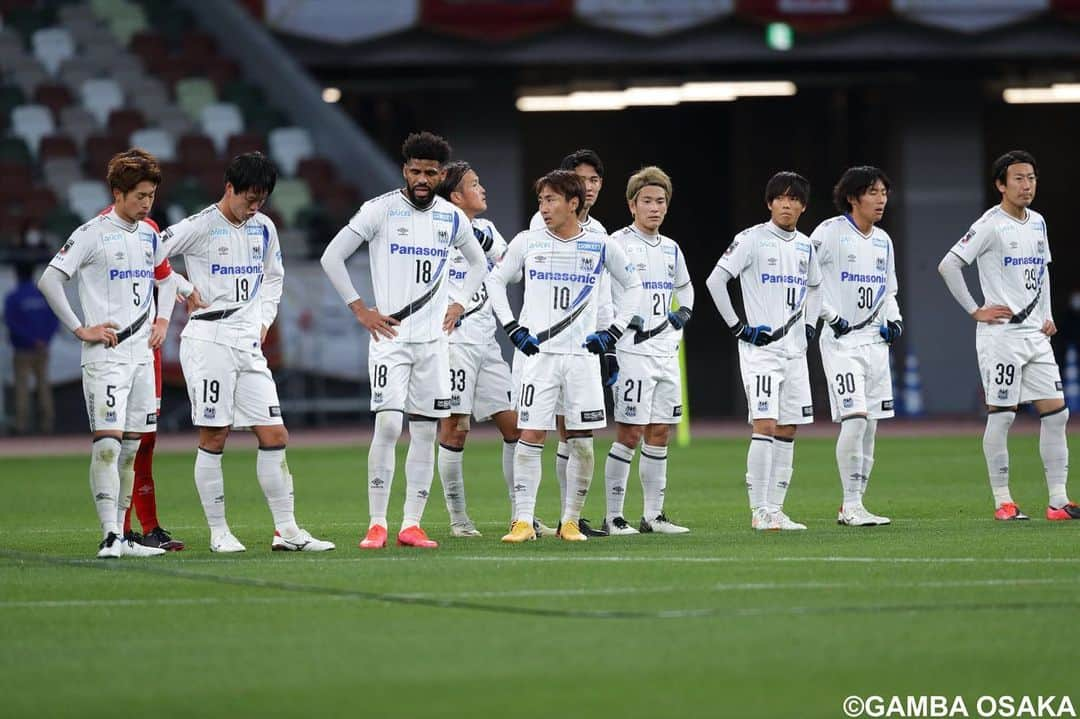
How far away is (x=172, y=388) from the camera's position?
26719 mm

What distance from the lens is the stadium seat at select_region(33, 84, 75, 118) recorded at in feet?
102

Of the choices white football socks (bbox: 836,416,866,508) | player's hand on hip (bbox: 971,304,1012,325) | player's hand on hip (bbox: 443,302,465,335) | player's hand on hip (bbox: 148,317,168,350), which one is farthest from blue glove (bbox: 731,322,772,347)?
player's hand on hip (bbox: 148,317,168,350)

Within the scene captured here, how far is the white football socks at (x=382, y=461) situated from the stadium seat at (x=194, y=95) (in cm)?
2110

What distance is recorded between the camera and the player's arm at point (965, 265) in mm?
12992

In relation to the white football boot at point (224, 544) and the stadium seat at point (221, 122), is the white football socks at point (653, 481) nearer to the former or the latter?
the white football boot at point (224, 544)

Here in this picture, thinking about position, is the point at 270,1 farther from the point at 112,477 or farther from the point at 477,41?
the point at 112,477

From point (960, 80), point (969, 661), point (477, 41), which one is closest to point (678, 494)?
point (969, 661)

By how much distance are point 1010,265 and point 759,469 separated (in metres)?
2.39

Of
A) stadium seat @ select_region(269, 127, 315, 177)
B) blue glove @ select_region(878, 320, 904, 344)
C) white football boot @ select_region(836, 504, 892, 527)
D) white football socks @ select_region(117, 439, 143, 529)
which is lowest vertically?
white football boot @ select_region(836, 504, 892, 527)

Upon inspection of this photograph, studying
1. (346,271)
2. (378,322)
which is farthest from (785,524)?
(346,271)

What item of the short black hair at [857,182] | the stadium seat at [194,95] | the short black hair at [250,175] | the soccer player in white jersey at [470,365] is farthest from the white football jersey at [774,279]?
the stadium seat at [194,95]

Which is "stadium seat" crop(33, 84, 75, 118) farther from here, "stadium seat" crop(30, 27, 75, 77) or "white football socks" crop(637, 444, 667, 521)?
"white football socks" crop(637, 444, 667, 521)

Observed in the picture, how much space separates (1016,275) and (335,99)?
23.1m

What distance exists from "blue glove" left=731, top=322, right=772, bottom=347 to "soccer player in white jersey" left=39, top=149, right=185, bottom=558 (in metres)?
3.82
